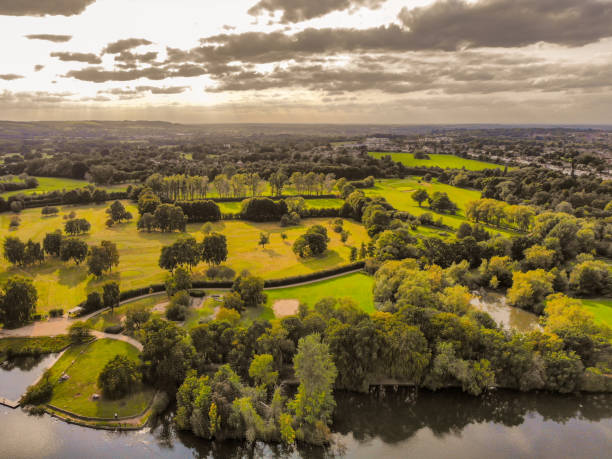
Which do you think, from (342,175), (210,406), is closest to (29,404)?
(210,406)

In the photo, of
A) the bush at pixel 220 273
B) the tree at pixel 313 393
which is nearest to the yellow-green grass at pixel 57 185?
the bush at pixel 220 273

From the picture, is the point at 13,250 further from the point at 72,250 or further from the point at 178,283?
the point at 178,283

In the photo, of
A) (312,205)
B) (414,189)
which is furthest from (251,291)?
(414,189)

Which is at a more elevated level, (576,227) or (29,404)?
(576,227)

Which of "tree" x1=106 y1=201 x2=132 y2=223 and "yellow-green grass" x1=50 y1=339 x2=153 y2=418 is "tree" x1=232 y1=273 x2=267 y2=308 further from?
"tree" x1=106 y1=201 x2=132 y2=223

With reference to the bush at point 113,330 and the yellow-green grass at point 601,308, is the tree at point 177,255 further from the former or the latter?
the yellow-green grass at point 601,308

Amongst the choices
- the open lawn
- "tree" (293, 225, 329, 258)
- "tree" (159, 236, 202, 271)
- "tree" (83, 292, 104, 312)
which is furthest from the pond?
the open lawn

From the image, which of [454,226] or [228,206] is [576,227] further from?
[228,206]
